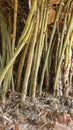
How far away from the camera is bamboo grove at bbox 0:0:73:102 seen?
5.44 ft

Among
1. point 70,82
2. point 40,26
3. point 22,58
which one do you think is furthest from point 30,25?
point 70,82

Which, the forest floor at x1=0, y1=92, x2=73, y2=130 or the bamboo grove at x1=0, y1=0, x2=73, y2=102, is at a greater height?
the bamboo grove at x1=0, y1=0, x2=73, y2=102

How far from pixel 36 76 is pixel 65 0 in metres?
0.44

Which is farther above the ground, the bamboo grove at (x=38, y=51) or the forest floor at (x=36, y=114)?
the bamboo grove at (x=38, y=51)

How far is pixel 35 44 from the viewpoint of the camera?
1757 mm

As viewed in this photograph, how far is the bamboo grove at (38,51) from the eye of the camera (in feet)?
5.44

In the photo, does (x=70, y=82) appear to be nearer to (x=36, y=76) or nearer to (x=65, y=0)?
(x=36, y=76)

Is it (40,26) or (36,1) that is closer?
(36,1)

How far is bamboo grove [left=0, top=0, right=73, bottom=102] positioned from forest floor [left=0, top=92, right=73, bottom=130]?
1.9 inches

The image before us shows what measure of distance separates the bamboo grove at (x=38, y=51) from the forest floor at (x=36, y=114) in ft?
0.16

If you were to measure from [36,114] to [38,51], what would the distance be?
33cm

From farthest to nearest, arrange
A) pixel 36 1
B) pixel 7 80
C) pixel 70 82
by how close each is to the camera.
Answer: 1. pixel 70 82
2. pixel 7 80
3. pixel 36 1

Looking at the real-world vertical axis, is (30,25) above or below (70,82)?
above

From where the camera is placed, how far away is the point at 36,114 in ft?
5.57
